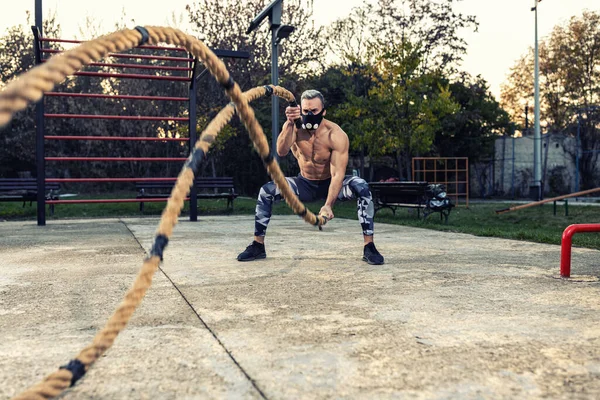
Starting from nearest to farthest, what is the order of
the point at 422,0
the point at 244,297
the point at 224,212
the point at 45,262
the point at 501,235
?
the point at 244,297 < the point at 45,262 < the point at 501,235 < the point at 224,212 < the point at 422,0

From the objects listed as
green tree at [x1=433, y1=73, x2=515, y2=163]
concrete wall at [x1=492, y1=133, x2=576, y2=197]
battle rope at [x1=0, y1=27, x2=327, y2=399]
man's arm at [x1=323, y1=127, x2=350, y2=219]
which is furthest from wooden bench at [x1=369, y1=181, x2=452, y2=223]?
concrete wall at [x1=492, y1=133, x2=576, y2=197]

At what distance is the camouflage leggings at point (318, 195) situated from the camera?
4.37 metres

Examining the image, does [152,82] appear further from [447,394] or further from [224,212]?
[447,394]

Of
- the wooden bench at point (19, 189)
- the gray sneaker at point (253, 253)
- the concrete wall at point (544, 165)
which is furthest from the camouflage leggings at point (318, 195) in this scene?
the concrete wall at point (544, 165)

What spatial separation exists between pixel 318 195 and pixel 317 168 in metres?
0.27

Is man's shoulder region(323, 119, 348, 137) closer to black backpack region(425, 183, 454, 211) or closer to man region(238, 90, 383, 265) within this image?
man region(238, 90, 383, 265)

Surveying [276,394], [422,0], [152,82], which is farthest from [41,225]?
[422,0]

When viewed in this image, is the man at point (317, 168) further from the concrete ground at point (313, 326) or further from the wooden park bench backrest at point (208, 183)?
the wooden park bench backrest at point (208, 183)

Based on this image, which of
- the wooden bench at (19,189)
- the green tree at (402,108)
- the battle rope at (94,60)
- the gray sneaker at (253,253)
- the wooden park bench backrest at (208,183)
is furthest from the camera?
the green tree at (402,108)

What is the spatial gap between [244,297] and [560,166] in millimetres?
23477

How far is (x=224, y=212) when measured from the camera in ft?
39.1

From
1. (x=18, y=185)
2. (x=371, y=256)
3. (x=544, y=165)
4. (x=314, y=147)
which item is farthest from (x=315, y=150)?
(x=544, y=165)

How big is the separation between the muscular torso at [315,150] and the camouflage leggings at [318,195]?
83mm

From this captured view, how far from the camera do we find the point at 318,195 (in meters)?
4.61
